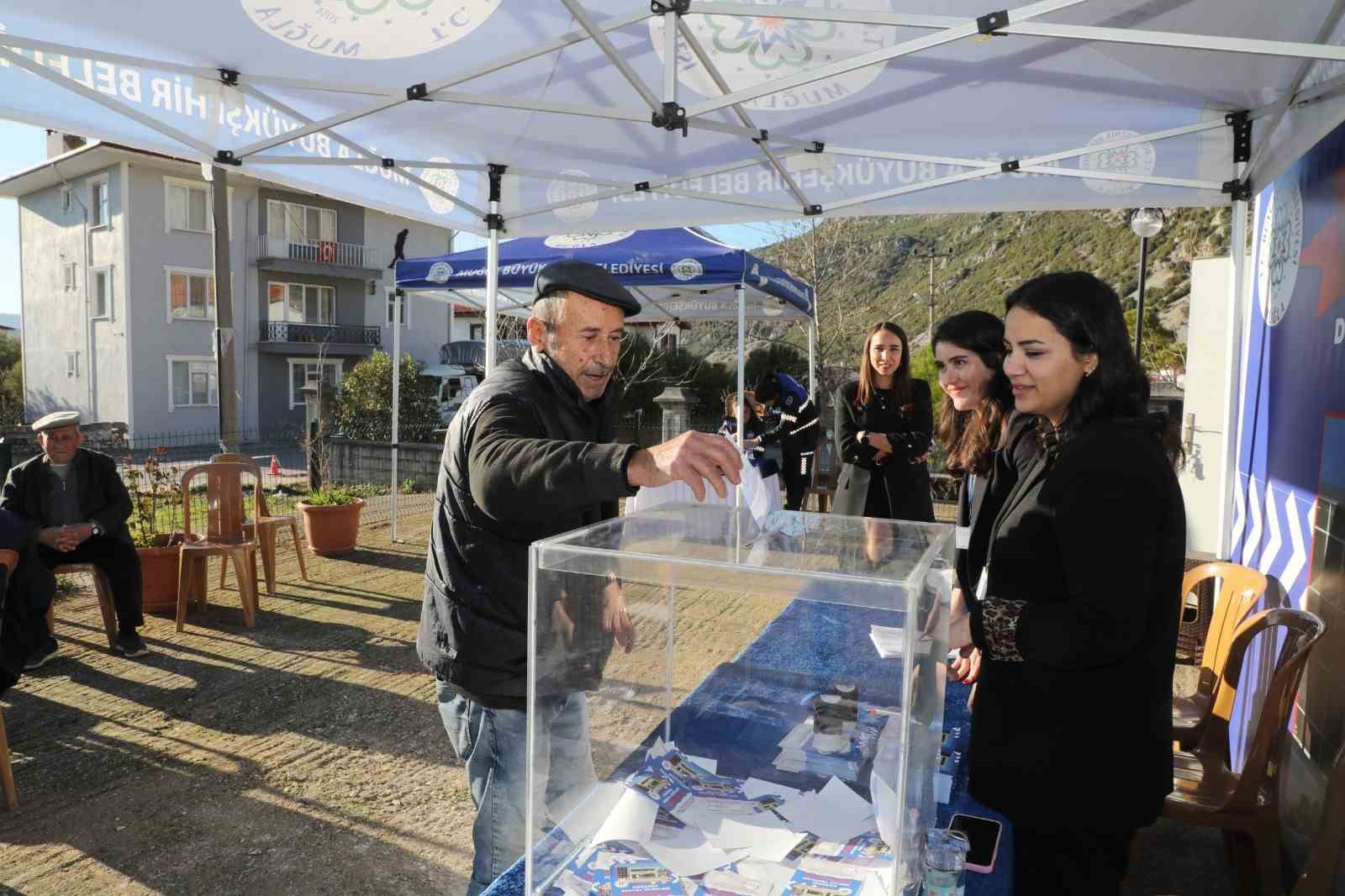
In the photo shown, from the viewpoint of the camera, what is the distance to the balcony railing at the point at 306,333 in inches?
1008

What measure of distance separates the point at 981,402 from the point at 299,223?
1086 inches

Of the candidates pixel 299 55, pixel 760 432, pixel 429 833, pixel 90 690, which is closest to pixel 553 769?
pixel 429 833

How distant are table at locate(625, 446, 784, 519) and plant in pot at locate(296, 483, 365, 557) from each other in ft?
8.82

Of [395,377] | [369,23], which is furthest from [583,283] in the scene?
[395,377]

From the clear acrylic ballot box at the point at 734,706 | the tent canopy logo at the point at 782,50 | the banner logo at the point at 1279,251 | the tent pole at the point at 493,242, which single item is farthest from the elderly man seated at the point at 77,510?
the banner logo at the point at 1279,251

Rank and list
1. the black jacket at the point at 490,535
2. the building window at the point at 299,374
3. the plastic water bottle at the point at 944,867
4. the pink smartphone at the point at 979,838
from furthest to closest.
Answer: the building window at the point at 299,374, the black jacket at the point at 490,535, the pink smartphone at the point at 979,838, the plastic water bottle at the point at 944,867

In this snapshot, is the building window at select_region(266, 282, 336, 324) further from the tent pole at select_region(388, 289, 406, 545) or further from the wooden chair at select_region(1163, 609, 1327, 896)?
the wooden chair at select_region(1163, 609, 1327, 896)

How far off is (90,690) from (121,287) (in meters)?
21.7

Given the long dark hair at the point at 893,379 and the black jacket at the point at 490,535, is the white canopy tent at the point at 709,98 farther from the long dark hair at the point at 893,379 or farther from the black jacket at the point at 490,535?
the black jacket at the point at 490,535

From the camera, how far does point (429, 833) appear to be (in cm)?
335

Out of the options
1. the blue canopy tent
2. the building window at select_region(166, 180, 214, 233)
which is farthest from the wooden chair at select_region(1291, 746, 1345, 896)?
the building window at select_region(166, 180, 214, 233)

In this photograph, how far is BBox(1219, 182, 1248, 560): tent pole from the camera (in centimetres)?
383

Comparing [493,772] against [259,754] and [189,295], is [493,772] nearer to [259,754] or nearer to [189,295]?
[259,754]

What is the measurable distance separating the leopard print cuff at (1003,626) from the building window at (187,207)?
2543cm
